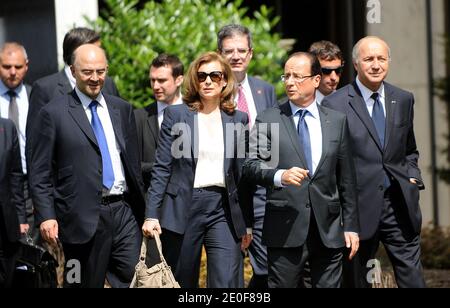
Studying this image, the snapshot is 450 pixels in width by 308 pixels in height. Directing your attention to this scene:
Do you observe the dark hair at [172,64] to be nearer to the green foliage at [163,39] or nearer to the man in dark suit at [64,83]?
the man in dark suit at [64,83]

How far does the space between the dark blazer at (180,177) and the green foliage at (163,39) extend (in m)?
3.22

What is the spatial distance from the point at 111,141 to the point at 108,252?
782mm

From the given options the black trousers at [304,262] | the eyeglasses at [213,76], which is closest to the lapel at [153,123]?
the eyeglasses at [213,76]

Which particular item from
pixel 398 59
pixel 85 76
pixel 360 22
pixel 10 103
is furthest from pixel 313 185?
pixel 360 22

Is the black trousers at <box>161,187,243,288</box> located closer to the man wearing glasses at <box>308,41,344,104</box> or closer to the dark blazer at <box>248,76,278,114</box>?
the dark blazer at <box>248,76,278,114</box>

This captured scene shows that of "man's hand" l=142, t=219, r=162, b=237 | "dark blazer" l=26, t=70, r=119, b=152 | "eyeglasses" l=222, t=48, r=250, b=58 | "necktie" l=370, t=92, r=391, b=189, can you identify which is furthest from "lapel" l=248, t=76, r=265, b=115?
"man's hand" l=142, t=219, r=162, b=237

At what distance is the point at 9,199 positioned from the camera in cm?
873

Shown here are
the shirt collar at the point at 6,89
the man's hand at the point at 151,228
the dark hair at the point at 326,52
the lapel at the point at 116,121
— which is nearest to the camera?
Result: the man's hand at the point at 151,228

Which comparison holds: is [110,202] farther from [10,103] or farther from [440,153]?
[440,153]

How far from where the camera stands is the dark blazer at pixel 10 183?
8664mm

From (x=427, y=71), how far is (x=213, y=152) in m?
5.70

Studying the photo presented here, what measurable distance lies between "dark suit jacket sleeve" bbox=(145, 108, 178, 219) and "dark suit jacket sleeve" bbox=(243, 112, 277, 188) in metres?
0.57
